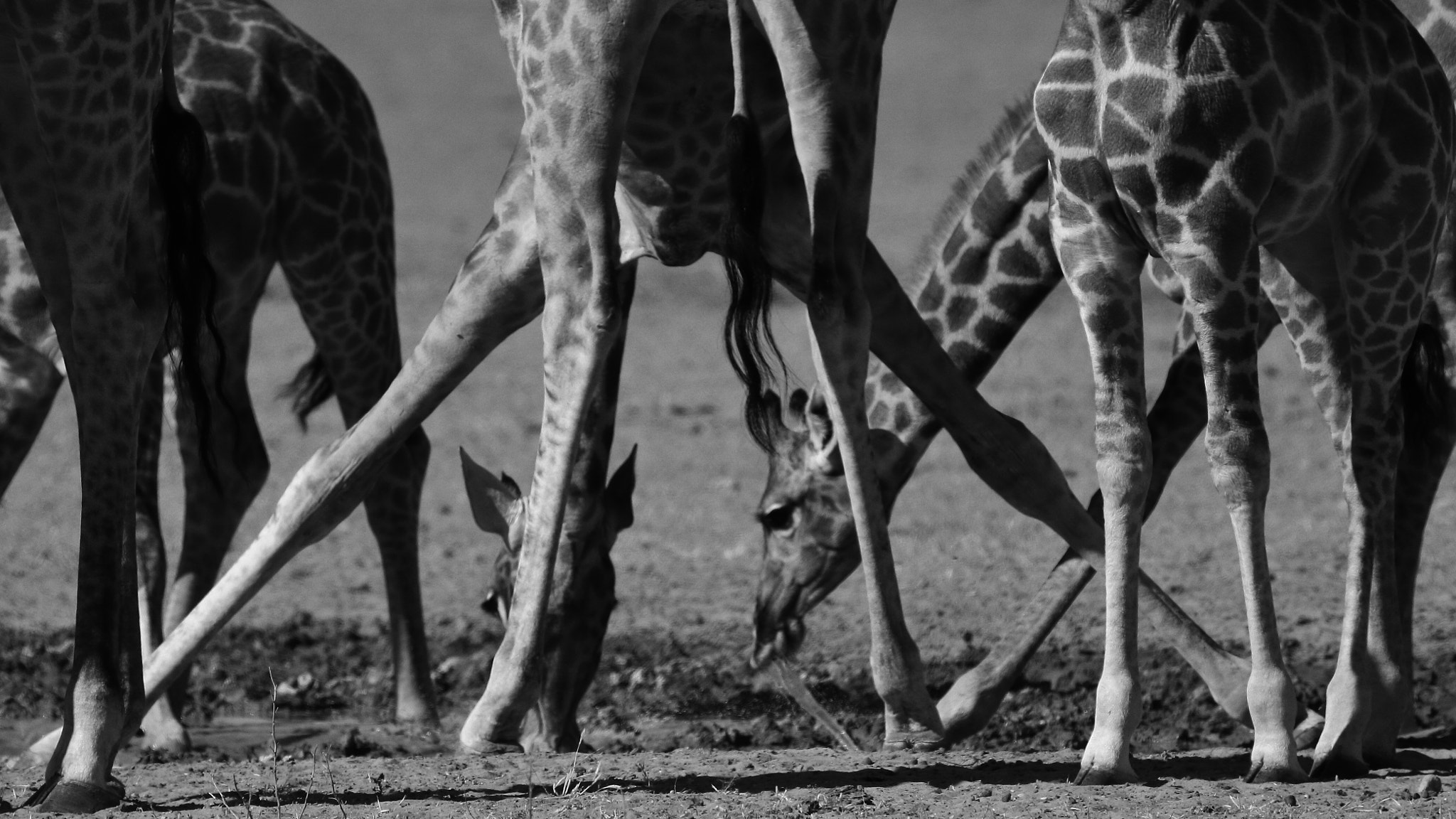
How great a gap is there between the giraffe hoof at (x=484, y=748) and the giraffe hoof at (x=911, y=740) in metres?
0.92

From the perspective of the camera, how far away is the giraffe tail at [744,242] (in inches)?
177

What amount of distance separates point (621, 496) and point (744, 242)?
1189 mm

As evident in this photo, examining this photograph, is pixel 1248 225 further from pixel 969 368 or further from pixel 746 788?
pixel 969 368

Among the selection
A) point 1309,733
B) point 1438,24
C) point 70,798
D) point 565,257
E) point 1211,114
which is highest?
point 1438,24

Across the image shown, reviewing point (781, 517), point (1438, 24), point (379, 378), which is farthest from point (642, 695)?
point (1438, 24)

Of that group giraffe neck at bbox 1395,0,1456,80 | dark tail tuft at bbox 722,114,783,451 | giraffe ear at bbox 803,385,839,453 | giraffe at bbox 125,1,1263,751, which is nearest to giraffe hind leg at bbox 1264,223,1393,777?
giraffe at bbox 125,1,1263,751

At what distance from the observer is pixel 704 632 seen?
278 inches

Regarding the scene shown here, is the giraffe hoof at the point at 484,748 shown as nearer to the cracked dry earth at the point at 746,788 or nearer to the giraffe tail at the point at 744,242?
the cracked dry earth at the point at 746,788

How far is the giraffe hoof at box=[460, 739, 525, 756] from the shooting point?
4.38 m

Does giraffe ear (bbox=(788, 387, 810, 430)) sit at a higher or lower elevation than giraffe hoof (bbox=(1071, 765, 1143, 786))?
higher

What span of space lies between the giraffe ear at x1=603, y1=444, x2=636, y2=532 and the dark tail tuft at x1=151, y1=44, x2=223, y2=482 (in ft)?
4.12

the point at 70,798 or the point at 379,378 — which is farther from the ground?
the point at 379,378

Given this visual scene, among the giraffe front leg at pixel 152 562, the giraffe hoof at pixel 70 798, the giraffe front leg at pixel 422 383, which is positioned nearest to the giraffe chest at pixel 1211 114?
the giraffe front leg at pixel 422 383

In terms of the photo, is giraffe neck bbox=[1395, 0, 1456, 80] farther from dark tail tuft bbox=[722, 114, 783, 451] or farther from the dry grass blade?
the dry grass blade
